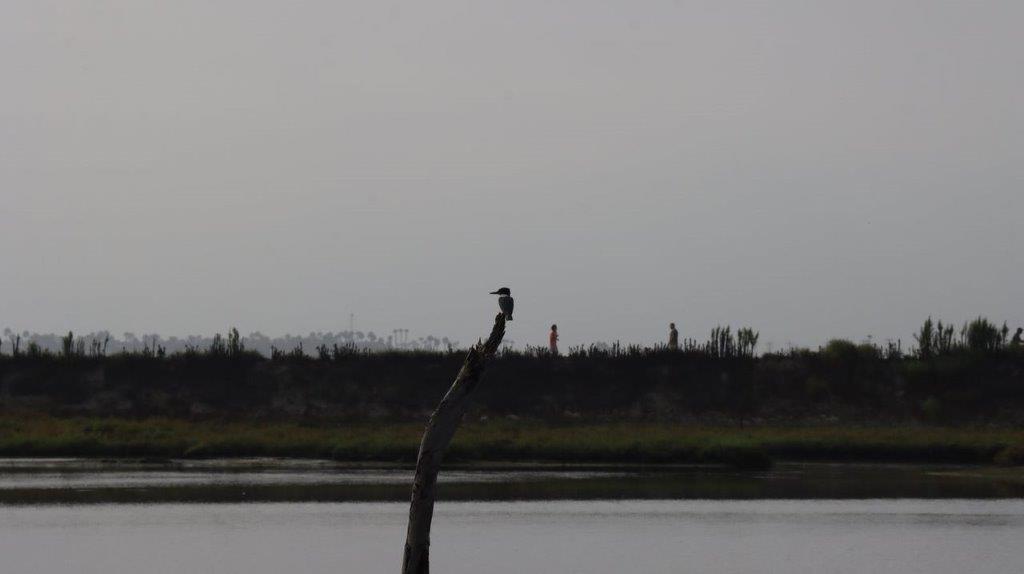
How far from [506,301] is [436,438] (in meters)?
1.71

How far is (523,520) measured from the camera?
30.7 m

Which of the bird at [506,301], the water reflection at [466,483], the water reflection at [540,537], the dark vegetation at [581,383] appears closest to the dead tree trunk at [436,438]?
the bird at [506,301]

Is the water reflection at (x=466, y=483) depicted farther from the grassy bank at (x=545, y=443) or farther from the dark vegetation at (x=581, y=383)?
the dark vegetation at (x=581, y=383)

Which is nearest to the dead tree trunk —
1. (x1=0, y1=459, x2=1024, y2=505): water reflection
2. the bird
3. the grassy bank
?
the bird

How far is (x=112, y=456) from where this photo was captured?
45.2 metres

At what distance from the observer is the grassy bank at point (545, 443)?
142ft

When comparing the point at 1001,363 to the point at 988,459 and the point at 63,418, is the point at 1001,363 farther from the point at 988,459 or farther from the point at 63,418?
the point at 63,418

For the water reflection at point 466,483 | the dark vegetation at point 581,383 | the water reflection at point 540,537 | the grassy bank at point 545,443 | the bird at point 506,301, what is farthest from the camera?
the dark vegetation at point 581,383

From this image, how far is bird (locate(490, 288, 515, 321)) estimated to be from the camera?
17.0 meters

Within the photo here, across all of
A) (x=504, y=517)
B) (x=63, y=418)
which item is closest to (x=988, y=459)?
(x=504, y=517)

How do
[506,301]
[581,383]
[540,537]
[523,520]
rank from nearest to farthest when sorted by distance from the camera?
[506,301], [540,537], [523,520], [581,383]

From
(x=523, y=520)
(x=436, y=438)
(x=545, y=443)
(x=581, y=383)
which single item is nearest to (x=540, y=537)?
(x=523, y=520)

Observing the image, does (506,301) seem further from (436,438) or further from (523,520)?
(523,520)

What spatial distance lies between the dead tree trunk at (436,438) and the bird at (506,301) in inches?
4.5
